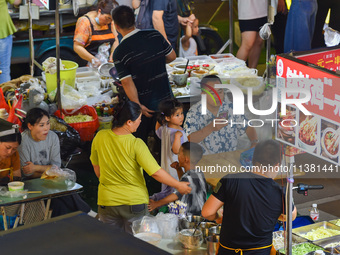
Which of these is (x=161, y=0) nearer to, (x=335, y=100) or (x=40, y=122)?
(x=40, y=122)

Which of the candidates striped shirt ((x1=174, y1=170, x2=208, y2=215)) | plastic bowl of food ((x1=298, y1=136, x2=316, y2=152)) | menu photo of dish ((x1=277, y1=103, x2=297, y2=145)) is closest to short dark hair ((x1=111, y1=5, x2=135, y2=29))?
striped shirt ((x1=174, y1=170, x2=208, y2=215))

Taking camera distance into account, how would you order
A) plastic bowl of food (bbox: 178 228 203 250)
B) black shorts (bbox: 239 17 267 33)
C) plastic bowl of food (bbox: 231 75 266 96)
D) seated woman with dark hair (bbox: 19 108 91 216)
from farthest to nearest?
black shorts (bbox: 239 17 267 33), plastic bowl of food (bbox: 231 75 266 96), seated woman with dark hair (bbox: 19 108 91 216), plastic bowl of food (bbox: 178 228 203 250)

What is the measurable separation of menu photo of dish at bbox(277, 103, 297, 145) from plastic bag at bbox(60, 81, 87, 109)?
3571 mm

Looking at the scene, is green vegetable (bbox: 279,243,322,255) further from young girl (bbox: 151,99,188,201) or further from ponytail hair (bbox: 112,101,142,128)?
ponytail hair (bbox: 112,101,142,128)

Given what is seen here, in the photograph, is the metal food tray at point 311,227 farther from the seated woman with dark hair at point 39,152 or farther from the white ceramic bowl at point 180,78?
the white ceramic bowl at point 180,78

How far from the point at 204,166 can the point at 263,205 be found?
171 centimetres

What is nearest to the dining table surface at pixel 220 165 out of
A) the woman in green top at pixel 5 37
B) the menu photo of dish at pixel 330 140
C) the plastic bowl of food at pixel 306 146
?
the plastic bowl of food at pixel 306 146

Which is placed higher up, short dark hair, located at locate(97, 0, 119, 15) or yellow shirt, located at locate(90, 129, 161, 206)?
short dark hair, located at locate(97, 0, 119, 15)

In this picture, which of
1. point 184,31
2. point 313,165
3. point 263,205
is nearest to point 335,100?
point 263,205

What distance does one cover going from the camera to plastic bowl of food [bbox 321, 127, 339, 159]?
3.15m

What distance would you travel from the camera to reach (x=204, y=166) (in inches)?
210

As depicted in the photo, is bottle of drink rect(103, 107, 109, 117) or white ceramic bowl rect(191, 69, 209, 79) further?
white ceramic bowl rect(191, 69, 209, 79)

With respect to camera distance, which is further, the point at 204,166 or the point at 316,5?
the point at 316,5

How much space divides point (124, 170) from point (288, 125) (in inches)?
60.8
